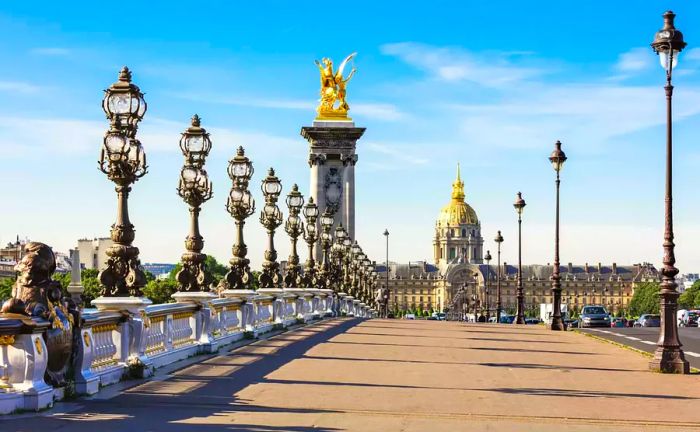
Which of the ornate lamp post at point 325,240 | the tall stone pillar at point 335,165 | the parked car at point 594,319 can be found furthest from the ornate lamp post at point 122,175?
the tall stone pillar at point 335,165

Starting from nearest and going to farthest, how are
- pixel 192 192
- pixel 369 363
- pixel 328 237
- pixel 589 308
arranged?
pixel 369 363 → pixel 192 192 → pixel 328 237 → pixel 589 308

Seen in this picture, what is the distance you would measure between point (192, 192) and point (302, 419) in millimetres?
10845

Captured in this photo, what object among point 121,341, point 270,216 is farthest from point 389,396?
point 270,216

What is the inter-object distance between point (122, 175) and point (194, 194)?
5764mm

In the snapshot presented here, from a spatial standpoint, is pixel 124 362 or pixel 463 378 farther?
pixel 463 378

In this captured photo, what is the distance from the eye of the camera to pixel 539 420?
1423 centimetres

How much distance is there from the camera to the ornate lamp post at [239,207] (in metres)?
29.9

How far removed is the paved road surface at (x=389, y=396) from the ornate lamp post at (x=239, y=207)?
4300 mm

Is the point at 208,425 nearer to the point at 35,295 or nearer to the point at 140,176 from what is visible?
the point at 35,295

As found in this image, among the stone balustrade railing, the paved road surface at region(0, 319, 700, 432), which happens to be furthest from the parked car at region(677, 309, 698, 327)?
the paved road surface at region(0, 319, 700, 432)

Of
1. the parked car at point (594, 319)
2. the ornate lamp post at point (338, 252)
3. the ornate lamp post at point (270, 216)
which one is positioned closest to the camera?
the ornate lamp post at point (270, 216)

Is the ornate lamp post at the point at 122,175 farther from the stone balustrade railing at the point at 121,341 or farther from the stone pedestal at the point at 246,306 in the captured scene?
the stone pedestal at the point at 246,306

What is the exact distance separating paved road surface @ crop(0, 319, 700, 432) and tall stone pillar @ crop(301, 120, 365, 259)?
2907 inches

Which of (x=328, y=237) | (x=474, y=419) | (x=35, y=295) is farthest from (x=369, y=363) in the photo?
(x=328, y=237)
